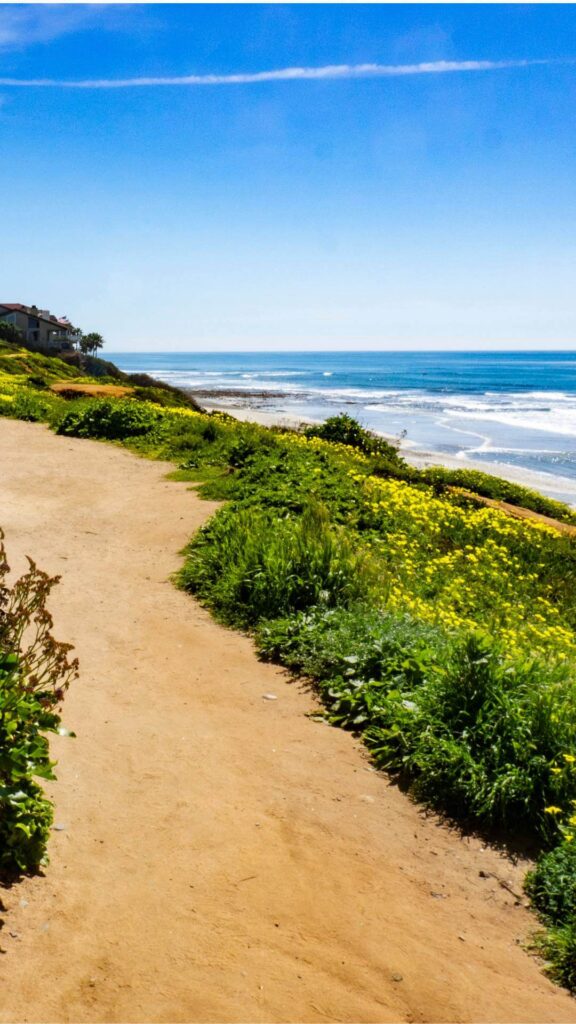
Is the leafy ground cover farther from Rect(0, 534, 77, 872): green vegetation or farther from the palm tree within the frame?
the palm tree

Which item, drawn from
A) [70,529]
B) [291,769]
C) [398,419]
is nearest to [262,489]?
[70,529]

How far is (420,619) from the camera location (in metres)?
7.03

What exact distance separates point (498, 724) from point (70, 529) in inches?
260

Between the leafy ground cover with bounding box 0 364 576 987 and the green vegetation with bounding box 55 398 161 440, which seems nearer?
the leafy ground cover with bounding box 0 364 576 987

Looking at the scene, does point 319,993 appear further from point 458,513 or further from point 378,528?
point 458,513

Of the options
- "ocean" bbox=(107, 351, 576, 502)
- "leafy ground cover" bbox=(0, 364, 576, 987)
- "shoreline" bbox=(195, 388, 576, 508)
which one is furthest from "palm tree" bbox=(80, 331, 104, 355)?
"leafy ground cover" bbox=(0, 364, 576, 987)

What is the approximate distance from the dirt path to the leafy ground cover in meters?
0.29

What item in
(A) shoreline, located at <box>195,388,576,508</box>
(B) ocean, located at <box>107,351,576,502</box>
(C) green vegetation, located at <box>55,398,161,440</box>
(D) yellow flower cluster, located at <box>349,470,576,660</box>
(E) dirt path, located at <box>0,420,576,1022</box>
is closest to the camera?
(E) dirt path, located at <box>0,420,576,1022</box>

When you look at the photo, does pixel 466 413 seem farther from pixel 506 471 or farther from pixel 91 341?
pixel 91 341

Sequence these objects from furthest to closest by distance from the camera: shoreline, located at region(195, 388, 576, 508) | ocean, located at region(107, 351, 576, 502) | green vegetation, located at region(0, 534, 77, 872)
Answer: ocean, located at region(107, 351, 576, 502)
shoreline, located at region(195, 388, 576, 508)
green vegetation, located at region(0, 534, 77, 872)

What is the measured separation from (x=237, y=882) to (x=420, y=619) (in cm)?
358

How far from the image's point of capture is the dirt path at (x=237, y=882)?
320 cm

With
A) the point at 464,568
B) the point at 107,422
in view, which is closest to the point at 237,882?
the point at 464,568

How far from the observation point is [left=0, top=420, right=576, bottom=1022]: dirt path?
10.5 ft
